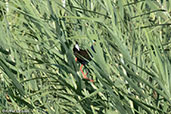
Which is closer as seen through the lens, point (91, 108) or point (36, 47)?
point (91, 108)

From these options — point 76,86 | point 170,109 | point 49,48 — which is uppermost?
point 49,48

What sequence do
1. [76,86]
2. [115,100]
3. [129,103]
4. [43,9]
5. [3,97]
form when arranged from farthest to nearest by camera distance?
[43,9] < [3,97] < [76,86] < [129,103] < [115,100]

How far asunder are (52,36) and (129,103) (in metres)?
0.36

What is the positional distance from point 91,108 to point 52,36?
29cm

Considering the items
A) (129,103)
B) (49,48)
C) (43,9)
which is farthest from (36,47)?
(129,103)

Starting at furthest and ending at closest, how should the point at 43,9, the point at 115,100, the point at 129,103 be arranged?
the point at 43,9 → the point at 129,103 → the point at 115,100

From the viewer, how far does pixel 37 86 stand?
1491 millimetres

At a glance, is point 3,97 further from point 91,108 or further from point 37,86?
point 91,108

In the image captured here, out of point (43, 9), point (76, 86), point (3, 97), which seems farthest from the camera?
point (43, 9)

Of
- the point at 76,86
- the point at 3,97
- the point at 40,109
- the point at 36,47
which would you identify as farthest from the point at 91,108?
the point at 36,47

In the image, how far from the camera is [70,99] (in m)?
1.23

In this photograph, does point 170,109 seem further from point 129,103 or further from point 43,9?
point 43,9

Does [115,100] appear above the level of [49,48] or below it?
below

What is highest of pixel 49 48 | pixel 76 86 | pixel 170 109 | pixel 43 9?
pixel 43 9
